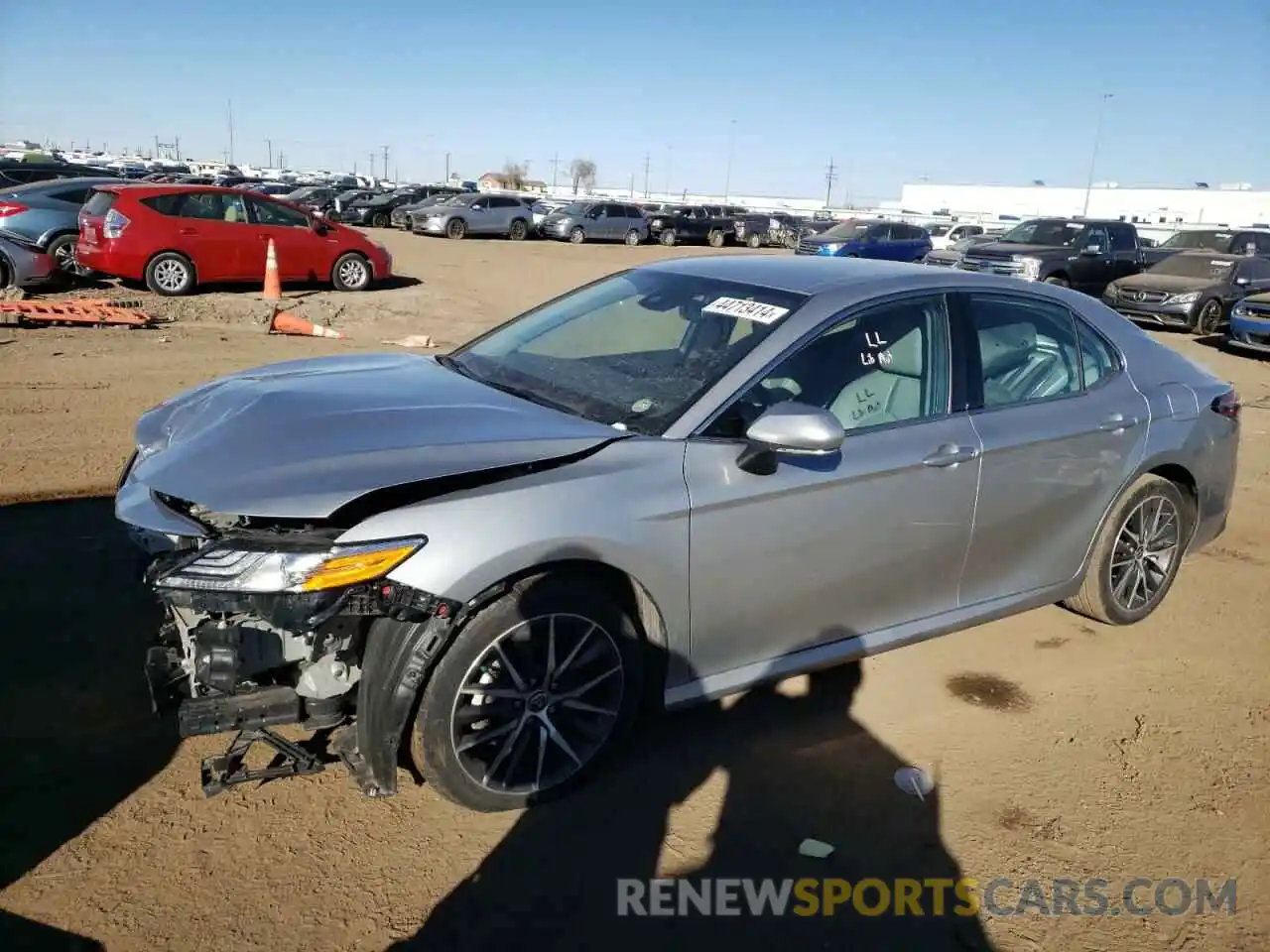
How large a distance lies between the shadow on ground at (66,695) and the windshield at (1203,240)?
23623 mm

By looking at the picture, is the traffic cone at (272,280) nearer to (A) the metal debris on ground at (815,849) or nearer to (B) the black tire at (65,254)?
(B) the black tire at (65,254)

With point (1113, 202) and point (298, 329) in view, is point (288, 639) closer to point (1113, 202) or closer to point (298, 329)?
point (298, 329)

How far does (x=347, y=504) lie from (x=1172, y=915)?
8.88ft

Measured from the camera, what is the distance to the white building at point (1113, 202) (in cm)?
7356

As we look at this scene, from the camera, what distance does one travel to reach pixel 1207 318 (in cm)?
1723

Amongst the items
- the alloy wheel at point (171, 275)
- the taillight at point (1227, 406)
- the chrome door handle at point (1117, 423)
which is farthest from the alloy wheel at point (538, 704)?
the alloy wheel at point (171, 275)

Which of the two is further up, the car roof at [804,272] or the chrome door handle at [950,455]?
the car roof at [804,272]

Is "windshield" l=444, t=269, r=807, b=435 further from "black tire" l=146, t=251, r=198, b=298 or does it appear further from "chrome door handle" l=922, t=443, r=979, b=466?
"black tire" l=146, t=251, r=198, b=298

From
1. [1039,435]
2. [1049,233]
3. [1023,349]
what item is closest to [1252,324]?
[1049,233]

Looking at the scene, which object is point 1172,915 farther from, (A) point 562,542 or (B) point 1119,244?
(B) point 1119,244

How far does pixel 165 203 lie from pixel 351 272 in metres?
2.88

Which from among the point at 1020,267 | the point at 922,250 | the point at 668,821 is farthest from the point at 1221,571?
the point at 922,250

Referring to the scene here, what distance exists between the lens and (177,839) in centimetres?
295

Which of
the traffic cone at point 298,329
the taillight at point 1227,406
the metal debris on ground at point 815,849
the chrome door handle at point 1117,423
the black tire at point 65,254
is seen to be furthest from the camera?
the black tire at point 65,254
